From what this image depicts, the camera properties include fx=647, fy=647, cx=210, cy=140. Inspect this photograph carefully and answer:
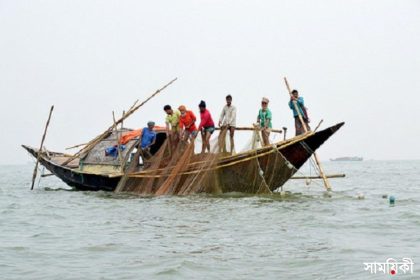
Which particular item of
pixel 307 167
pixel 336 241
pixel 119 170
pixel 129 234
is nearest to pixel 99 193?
pixel 119 170

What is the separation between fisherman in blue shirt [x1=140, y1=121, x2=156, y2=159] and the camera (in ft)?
57.0

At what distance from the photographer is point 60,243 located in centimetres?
1013

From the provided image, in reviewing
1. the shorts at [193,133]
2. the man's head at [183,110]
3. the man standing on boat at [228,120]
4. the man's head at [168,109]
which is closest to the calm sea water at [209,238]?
the man standing on boat at [228,120]

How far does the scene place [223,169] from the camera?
15.4 m

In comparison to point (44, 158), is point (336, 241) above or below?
below

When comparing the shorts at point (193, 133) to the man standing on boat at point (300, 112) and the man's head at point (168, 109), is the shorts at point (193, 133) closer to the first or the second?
the man's head at point (168, 109)

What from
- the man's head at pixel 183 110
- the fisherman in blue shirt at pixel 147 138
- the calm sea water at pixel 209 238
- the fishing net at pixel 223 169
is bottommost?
the calm sea water at pixel 209 238

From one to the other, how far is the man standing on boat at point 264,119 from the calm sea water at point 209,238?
157 cm

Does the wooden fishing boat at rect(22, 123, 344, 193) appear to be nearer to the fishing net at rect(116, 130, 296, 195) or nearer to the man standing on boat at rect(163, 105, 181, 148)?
the fishing net at rect(116, 130, 296, 195)

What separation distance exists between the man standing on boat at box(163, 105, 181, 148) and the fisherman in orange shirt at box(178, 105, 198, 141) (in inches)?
10.7

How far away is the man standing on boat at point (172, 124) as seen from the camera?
54.4 ft

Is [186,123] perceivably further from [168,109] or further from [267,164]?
[267,164]

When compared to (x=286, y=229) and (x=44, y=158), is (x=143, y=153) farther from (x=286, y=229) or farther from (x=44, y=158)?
(x=286, y=229)

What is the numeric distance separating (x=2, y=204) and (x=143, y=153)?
401cm
